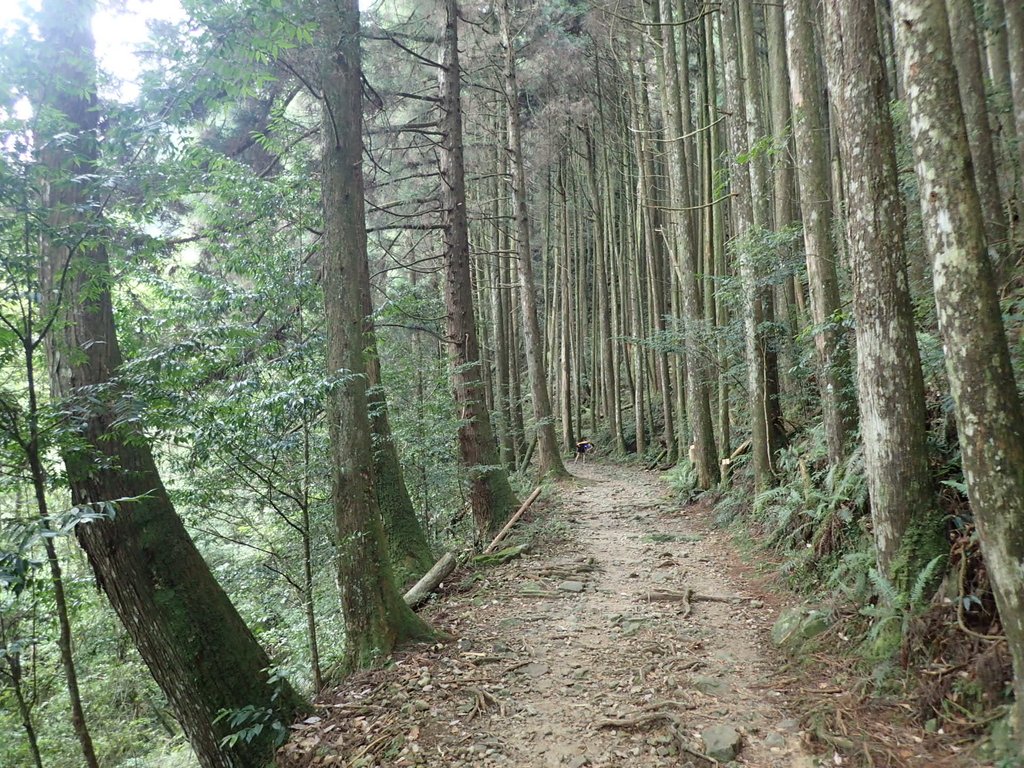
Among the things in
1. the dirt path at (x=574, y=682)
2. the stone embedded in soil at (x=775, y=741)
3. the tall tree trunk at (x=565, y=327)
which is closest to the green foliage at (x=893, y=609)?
the dirt path at (x=574, y=682)

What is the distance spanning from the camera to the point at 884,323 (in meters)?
3.86

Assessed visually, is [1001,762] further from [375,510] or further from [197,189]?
[197,189]

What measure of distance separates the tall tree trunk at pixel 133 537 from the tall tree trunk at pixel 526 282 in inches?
321

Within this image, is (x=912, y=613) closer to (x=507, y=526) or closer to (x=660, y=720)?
(x=660, y=720)

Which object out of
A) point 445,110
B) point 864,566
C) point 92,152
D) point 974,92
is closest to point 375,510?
point 92,152

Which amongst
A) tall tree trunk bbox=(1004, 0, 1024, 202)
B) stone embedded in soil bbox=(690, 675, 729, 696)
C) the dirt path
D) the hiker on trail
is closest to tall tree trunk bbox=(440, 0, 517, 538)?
the dirt path

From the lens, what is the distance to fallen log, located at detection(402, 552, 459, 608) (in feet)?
20.2

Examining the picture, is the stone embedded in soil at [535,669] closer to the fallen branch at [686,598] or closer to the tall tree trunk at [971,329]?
the fallen branch at [686,598]

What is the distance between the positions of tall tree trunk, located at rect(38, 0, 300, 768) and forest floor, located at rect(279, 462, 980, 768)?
633mm

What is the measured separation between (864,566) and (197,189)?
6052 mm

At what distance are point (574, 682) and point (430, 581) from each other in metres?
2.48

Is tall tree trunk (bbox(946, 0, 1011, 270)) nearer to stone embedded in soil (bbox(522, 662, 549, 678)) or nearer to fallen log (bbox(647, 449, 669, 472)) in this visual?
stone embedded in soil (bbox(522, 662, 549, 678))

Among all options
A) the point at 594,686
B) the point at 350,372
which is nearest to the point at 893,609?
the point at 594,686

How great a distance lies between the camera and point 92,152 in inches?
165
